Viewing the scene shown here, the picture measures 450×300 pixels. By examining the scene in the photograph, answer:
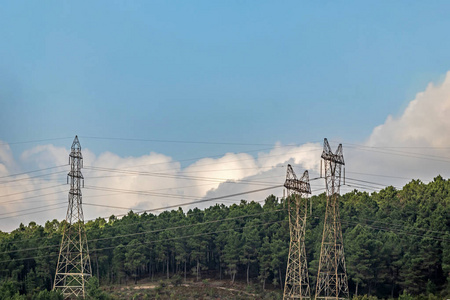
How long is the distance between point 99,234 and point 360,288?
52519 mm

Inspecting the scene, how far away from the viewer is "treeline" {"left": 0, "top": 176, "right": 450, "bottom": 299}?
3509 inches

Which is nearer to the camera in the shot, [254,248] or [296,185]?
[296,185]

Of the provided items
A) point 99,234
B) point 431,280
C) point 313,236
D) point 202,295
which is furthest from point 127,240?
point 431,280

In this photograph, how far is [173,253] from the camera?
115875 millimetres

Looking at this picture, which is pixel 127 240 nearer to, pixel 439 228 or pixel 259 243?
pixel 259 243

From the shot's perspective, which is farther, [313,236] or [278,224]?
[278,224]

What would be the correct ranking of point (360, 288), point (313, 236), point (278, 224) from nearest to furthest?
point (360, 288)
point (313, 236)
point (278, 224)

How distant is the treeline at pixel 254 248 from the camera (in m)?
89.1

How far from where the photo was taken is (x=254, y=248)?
107m

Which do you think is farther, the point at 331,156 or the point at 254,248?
the point at 254,248

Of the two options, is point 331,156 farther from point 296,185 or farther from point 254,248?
point 254,248

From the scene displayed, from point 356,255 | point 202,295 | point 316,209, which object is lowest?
point 202,295

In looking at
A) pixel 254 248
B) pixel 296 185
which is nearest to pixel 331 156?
pixel 296 185

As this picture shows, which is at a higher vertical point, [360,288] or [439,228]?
[439,228]
